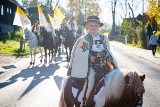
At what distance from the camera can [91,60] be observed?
499cm

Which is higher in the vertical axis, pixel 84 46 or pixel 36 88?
pixel 84 46

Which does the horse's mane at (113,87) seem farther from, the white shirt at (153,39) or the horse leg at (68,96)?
the white shirt at (153,39)

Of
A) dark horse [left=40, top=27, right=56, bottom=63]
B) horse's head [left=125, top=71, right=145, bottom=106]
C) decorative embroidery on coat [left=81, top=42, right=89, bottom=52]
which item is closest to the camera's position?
horse's head [left=125, top=71, right=145, bottom=106]

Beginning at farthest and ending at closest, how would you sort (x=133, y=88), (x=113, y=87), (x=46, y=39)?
(x=46, y=39)
(x=113, y=87)
(x=133, y=88)

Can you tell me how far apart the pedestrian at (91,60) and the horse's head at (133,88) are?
34.2 inches

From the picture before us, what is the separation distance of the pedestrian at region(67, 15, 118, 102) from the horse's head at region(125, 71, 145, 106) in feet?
2.85

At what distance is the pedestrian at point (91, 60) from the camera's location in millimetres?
4867

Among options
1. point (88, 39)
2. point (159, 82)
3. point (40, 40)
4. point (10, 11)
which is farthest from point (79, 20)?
point (88, 39)

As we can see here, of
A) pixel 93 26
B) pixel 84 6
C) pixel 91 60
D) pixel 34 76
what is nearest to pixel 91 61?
pixel 91 60

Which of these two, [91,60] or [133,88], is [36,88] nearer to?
[91,60]

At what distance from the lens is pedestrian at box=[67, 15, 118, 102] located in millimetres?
4867

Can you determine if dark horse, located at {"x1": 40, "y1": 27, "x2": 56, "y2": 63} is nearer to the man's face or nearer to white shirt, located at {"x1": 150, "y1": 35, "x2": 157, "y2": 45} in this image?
white shirt, located at {"x1": 150, "y1": 35, "x2": 157, "y2": 45}

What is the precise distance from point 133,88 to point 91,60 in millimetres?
1218

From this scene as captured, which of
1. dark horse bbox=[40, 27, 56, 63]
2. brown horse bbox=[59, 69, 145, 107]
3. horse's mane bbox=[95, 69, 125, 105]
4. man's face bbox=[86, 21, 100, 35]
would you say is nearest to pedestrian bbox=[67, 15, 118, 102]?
man's face bbox=[86, 21, 100, 35]
